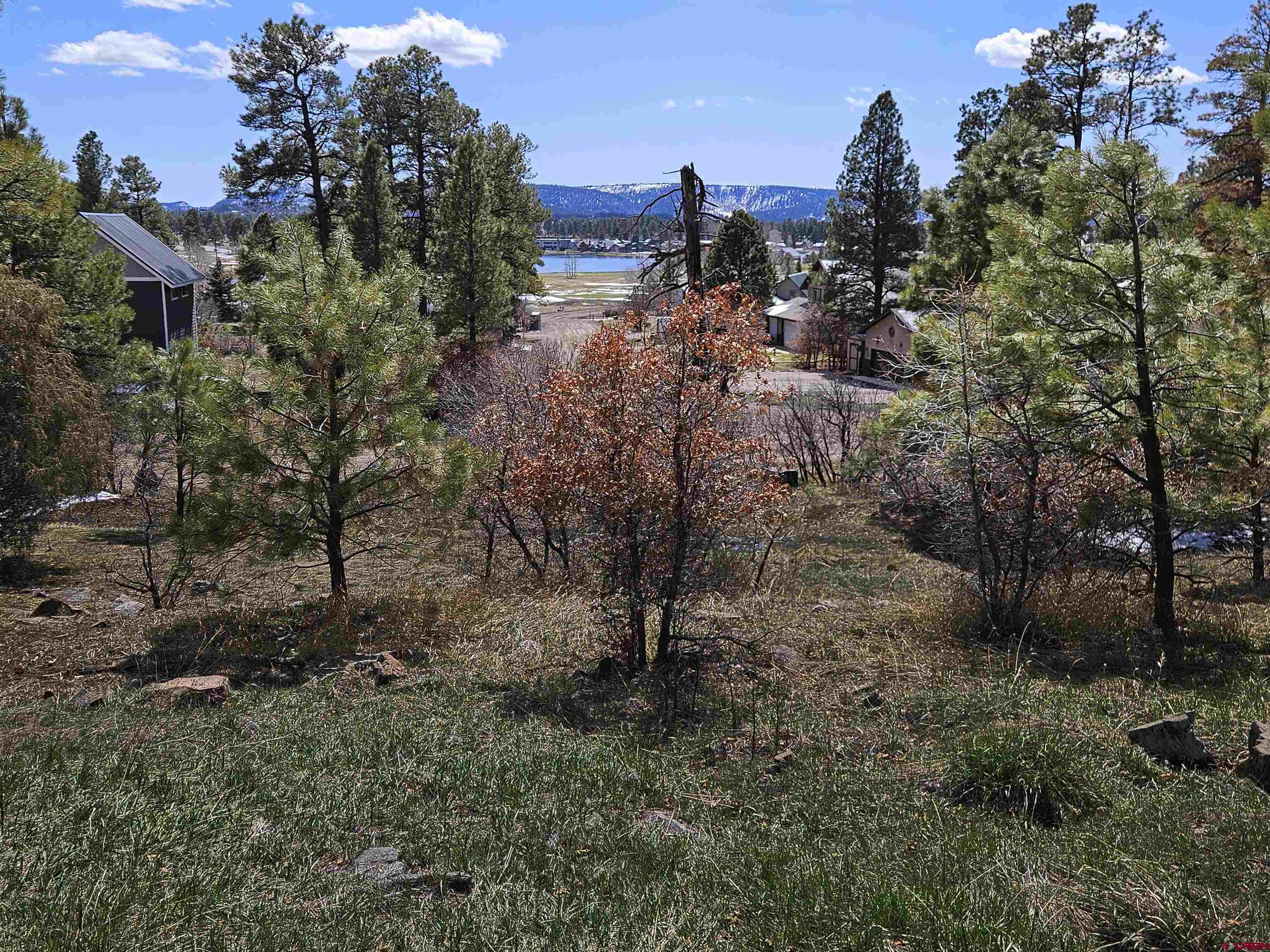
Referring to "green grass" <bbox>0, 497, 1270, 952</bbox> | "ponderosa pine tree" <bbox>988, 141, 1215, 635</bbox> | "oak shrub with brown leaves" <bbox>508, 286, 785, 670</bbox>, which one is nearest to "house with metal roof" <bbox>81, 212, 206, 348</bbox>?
"oak shrub with brown leaves" <bbox>508, 286, 785, 670</bbox>

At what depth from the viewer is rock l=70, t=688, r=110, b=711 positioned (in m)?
8.25

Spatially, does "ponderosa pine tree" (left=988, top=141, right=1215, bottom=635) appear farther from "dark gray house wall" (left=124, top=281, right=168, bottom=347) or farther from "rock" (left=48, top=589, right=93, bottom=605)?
"dark gray house wall" (left=124, top=281, right=168, bottom=347)

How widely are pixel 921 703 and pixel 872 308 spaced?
45692 millimetres

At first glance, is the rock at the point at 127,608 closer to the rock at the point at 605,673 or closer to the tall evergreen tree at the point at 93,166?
the rock at the point at 605,673

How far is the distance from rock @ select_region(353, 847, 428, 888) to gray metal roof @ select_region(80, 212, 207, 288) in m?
38.1

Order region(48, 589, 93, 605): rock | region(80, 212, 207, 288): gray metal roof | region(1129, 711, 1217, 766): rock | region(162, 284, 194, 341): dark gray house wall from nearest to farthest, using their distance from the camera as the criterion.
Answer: region(1129, 711, 1217, 766): rock
region(48, 589, 93, 605): rock
region(80, 212, 207, 288): gray metal roof
region(162, 284, 194, 341): dark gray house wall

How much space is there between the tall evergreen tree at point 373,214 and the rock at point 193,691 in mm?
28686

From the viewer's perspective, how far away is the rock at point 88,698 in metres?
8.25

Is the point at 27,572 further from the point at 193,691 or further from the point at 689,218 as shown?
the point at 689,218

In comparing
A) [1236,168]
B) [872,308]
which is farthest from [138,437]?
[872,308]

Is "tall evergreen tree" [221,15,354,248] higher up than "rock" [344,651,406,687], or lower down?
higher up

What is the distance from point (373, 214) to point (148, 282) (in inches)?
425

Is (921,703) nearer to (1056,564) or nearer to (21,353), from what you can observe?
(1056,564)

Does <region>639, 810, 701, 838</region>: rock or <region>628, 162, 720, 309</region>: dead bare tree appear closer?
<region>639, 810, 701, 838</region>: rock
